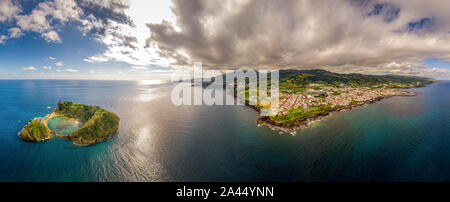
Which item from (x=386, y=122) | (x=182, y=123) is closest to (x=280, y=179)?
Result: (x=182, y=123)

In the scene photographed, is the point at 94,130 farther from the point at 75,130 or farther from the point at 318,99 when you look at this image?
the point at 318,99

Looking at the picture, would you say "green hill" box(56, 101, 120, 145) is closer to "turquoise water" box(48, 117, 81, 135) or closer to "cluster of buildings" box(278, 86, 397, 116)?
"turquoise water" box(48, 117, 81, 135)

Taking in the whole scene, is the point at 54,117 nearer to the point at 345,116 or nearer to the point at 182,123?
the point at 182,123

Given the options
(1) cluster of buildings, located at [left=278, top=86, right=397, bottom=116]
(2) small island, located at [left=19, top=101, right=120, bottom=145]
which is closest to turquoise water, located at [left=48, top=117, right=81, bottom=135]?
(2) small island, located at [left=19, top=101, right=120, bottom=145]

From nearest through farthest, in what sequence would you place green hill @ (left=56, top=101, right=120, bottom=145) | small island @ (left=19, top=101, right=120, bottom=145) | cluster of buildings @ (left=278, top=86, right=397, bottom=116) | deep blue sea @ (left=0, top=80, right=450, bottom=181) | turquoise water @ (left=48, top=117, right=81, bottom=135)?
deep blue sea @ (left=0, top=80, right=450, bottom=181) < green hill @ (left=56, top=101, right=120, bottom=145) < small island @ (left=19, top=101, right=120, bottom=145) < turquoise water @ (left=48, top=117, right=81, bottom=135) < cluster of buildings @ (left=278, top=86, right=397, bottom=116)

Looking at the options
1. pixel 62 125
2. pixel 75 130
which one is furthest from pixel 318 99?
pixel 62 125

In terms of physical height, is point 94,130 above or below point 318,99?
below

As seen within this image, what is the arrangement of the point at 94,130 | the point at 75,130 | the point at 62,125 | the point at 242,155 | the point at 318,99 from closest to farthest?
the point at 242,155 < the point at 94,130 < the point at 75,130 < the point at 62,125 < the point at 318,99

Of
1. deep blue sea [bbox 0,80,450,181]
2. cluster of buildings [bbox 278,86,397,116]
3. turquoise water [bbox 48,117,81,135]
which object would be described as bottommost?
deep blue sea [bbox 0,80,450,181]

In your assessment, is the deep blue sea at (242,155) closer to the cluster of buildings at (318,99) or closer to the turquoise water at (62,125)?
the turquoise water at (62,125)
